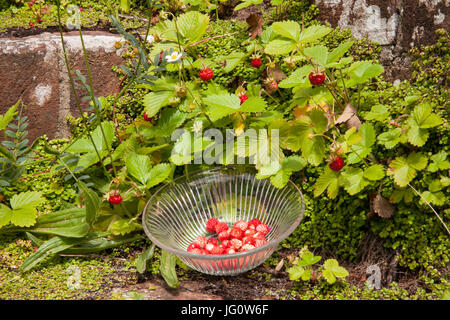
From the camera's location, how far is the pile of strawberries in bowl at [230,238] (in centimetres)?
194

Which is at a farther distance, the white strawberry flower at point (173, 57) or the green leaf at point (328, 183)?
the white strawberry flower at point (173, 57)

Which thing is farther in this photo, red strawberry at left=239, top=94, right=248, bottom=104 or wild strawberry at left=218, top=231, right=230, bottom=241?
red strawberry at left=239, top=94, right=248, bottom=104

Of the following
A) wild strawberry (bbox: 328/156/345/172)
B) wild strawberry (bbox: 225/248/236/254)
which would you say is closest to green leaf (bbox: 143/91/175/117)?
wild strawberry (bbox: 225/248/236/254)

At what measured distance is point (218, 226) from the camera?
2.12m

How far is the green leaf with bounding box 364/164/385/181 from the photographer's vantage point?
1.83m

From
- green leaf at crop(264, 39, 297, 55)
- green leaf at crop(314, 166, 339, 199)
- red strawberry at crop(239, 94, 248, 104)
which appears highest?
green leaf at crop(264, 39, 297, 55)

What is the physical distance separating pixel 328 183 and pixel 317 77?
480mm

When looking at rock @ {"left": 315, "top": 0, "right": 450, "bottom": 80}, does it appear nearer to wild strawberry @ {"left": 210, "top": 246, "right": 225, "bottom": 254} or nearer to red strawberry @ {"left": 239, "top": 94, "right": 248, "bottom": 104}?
red strawberry @ {"left": 239, "top": 94, "right": 248, "bottom": 104}

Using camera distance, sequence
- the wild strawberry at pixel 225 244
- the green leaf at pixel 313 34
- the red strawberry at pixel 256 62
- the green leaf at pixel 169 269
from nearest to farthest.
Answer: the green leaf at pixel 169 269, the wild strawberry at pixel 225 244, the green leaf at pixel 313 34, the red strawberry at pixel 256 62

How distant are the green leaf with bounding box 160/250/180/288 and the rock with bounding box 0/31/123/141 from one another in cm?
114

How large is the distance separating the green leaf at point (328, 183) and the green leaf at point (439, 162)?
0.39 metres

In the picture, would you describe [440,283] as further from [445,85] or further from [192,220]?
[192,220]

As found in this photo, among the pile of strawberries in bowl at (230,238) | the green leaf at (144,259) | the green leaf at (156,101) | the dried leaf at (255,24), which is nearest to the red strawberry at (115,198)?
the green leaf at (144,259)

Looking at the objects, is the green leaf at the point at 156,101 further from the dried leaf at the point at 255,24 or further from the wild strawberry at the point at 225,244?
the wild strawberry at the point at 225,244
